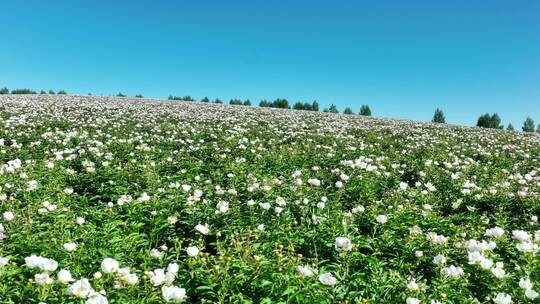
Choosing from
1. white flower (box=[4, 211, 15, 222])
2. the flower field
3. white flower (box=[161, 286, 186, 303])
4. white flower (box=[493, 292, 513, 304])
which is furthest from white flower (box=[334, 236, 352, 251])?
white flower (box=[4, 211, 15, 222])

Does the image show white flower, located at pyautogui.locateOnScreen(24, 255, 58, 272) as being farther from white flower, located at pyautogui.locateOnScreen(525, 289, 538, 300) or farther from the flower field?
white flower, located at pyautogui.locateOnScreen(525, 289, 538, 300)

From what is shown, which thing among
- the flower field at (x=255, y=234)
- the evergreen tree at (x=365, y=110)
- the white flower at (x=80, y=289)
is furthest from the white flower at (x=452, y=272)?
the evergreen tree at (x=365, y=110)

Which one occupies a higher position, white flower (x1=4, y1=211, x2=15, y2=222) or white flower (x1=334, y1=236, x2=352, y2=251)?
white flower (x1=334, y1=236, x2=352, y2=251)

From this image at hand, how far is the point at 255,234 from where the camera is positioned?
4.62 meters

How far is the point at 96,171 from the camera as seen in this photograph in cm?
800

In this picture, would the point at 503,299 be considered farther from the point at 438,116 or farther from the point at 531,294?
the point at 438,116

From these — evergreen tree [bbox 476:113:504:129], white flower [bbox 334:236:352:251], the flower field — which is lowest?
the flower field

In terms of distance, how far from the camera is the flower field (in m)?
3.47

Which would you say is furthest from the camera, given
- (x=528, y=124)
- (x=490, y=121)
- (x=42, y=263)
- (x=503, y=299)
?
(x=528, y=124)

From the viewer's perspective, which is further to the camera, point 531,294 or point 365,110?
point 365,110

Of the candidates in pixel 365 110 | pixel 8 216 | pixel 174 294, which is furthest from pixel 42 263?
pixel 365 110

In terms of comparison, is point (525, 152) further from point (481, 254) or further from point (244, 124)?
point (481, 254)

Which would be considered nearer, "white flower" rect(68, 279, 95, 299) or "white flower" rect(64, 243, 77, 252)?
"white flower" rect(68, 279, 95, 299)

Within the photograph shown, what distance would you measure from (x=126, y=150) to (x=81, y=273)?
7.22 metres
